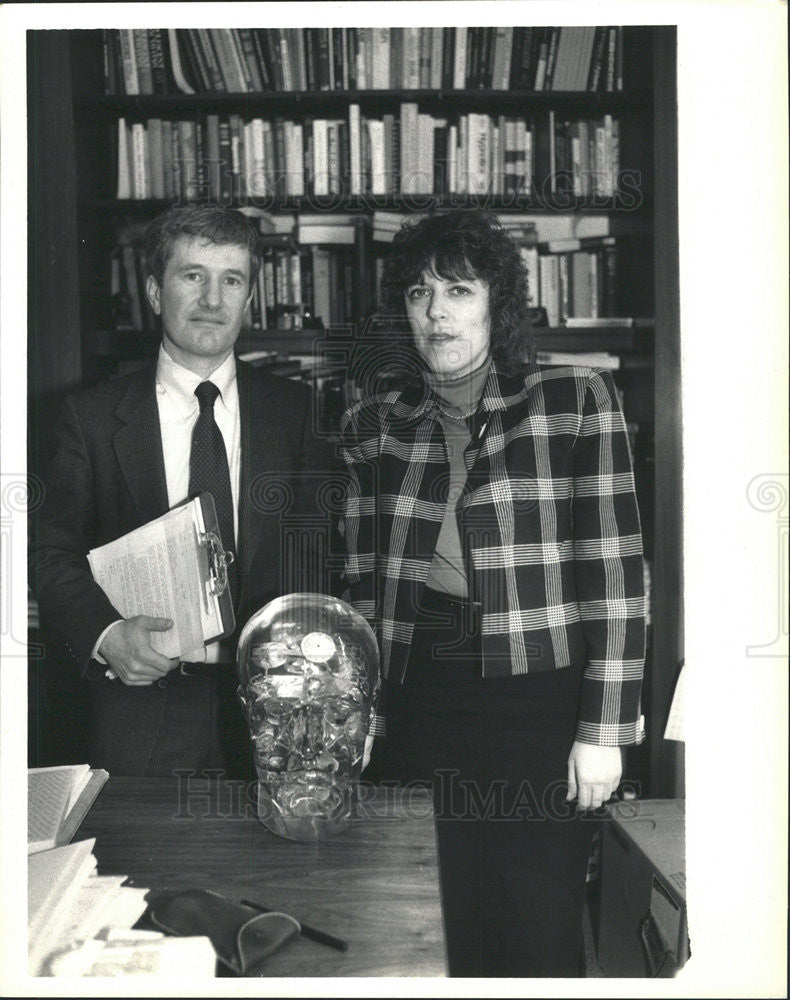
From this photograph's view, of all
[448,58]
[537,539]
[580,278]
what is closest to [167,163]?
[448,58]

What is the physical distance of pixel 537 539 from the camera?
1638mm

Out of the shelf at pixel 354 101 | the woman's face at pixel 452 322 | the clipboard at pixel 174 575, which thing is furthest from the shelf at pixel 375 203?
the clipboard at pixel 174 575

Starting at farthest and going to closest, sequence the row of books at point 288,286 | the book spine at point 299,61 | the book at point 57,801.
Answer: the row of books at point 288,286 → the book spine at point 299,61 → the book at point 57,801

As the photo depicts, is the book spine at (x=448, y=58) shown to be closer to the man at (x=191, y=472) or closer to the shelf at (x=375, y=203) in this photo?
the shelf at (x=375, y=203)

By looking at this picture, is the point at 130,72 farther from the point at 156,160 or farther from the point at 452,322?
the point at 452,322

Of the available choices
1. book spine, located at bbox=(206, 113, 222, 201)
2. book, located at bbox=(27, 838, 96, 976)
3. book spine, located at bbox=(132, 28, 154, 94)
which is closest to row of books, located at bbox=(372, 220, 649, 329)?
book spine, located at bbox=(206, 113, 222, 201)

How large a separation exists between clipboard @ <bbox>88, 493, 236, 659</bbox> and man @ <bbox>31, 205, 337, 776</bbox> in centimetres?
8

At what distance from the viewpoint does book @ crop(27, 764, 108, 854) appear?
122cm

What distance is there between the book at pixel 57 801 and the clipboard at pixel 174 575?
1.23 ft

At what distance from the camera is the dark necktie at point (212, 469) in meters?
1.84

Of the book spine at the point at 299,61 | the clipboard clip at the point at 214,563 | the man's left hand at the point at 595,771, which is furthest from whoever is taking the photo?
the book spine at the point at 299,61

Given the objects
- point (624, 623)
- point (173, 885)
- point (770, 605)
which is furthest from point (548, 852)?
point (173, 885)

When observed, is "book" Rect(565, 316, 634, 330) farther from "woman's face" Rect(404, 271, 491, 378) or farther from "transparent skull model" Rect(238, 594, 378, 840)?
"transparent skull model" Rect(238, 594, 378, 840)

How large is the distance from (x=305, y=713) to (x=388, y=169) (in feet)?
5.12
